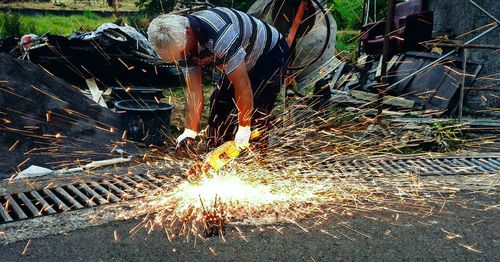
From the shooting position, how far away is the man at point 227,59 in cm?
314

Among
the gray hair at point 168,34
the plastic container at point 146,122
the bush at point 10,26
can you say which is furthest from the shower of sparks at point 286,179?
the bush at point 10,26

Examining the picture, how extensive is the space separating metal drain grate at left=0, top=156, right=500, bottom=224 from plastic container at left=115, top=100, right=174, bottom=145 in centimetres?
131

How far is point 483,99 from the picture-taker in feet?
26.7

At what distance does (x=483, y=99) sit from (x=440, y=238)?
18.7 feet

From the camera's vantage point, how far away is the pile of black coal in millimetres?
5223

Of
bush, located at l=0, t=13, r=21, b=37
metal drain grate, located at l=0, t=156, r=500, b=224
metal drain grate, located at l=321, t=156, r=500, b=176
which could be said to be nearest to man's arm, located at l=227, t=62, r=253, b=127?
metal drain grate, located at l=0, t=156, r=500, b=224

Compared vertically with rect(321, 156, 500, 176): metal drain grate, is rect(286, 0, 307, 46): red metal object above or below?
above

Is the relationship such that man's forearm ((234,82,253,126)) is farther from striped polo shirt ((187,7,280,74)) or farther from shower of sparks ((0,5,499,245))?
shower of sparks ((0,5,499,245))

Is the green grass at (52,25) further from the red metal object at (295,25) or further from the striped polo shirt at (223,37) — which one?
the striped polo shirt at (223,37)

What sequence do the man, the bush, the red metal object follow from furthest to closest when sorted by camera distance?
1. the bush
2. the red metal object
3. the man

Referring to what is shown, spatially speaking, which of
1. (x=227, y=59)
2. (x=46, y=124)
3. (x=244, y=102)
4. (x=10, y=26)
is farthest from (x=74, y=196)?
(x=10, y=26)

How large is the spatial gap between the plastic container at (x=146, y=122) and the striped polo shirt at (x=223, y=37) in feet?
7.65

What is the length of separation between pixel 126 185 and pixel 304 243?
195cm

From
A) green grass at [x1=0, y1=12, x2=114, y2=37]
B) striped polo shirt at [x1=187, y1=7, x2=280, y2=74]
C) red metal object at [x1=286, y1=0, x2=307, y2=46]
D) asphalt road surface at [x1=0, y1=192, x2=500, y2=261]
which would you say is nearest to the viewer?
asphalt road surface at [x1=0, y1=192, x2=500, y2=261]
